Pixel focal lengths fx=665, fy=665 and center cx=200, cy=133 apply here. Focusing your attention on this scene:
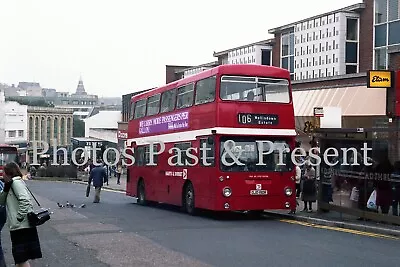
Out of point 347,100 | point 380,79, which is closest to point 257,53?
point 347,100

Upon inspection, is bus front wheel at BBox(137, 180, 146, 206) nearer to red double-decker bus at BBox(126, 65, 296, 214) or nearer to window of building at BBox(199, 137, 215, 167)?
red double-decker bus at BBox(126, 65, 296, 214)

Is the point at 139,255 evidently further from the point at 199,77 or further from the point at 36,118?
the point at 36,118

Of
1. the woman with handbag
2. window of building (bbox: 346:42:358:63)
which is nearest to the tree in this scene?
window of building (bbox: 346:42:358:63)

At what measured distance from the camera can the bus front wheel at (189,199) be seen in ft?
67.4

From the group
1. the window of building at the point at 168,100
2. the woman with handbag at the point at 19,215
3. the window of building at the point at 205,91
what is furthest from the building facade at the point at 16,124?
Answer: the woman with handbag at the point at 19,215

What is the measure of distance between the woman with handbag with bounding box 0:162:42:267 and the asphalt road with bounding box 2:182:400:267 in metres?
2.27

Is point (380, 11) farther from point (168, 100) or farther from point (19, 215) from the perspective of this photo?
point (19, 215)

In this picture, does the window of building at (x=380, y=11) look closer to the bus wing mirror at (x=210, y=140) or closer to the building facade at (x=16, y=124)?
the bus wing mirror at (x=210, y=140)

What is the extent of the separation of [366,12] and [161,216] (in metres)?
21.4

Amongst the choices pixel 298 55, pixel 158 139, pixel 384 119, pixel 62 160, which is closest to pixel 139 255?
pixel 158 139

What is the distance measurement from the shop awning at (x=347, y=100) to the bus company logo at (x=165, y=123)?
944 centimetres

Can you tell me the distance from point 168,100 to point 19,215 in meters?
14.0

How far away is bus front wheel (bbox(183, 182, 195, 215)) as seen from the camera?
20547 millimetres

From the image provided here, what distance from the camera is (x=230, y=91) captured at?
18.6 m
